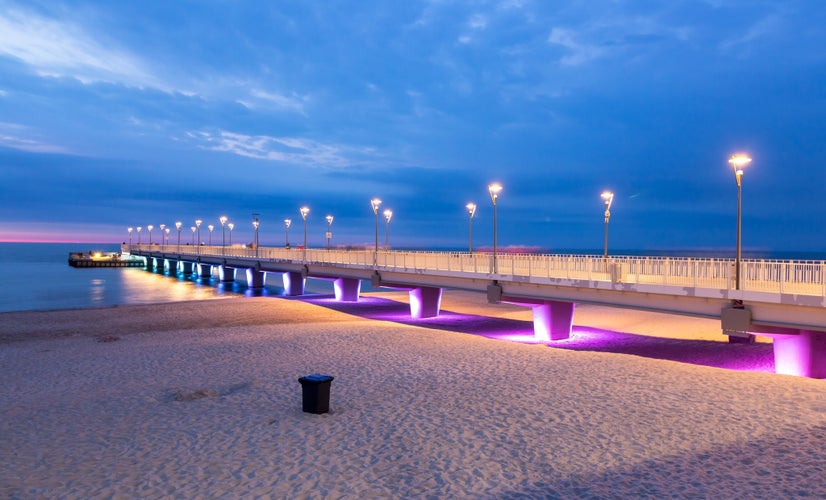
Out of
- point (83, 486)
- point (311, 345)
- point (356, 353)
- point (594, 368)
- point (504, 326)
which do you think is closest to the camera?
point (83, 486)

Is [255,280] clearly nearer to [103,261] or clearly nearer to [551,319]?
[551,319]

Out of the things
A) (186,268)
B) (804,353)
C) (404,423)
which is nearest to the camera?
(404,423)

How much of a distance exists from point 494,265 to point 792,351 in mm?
12197

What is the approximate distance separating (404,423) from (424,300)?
2204 centimetres

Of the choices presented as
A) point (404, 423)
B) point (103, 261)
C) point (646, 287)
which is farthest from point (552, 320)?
point (103, 261)

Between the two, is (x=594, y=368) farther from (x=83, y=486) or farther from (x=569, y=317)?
(x=83, y=486)

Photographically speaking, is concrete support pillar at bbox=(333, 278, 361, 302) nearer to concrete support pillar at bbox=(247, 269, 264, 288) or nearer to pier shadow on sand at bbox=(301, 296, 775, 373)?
pier shadow on sand at bbox=(301, 296, 775, 373)

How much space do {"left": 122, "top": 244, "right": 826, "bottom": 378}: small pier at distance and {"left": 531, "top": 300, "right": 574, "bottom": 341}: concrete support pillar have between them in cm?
5

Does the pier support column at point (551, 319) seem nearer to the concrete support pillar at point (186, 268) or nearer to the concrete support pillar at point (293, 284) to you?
the concrete support pillar at point (293, 284)

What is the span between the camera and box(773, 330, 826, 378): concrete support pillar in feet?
54.5

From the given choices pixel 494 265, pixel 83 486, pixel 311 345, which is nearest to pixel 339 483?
pixel 83 486

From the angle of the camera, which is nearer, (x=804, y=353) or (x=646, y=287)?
(x=804, y=353)

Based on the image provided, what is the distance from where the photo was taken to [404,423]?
36.8 ft

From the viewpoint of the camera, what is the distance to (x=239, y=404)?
501 inches
